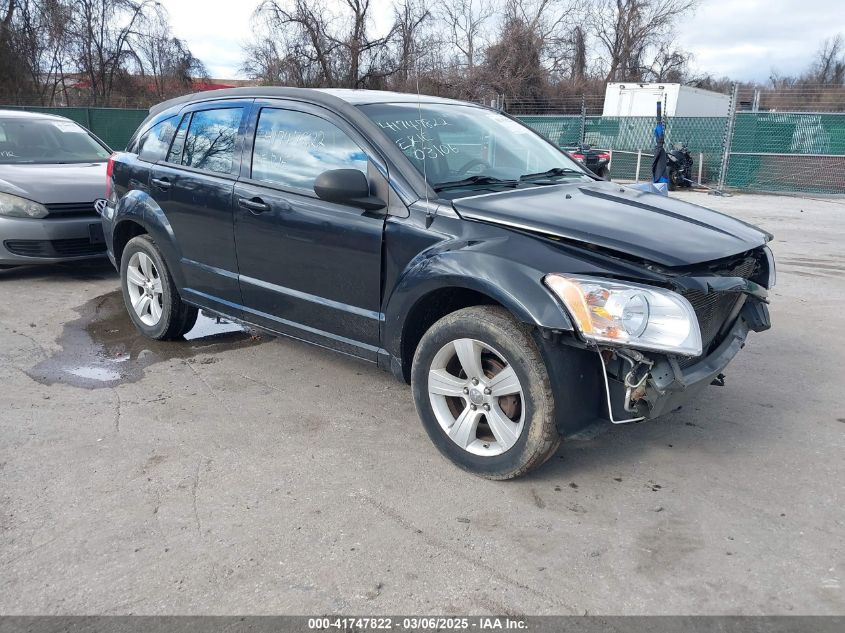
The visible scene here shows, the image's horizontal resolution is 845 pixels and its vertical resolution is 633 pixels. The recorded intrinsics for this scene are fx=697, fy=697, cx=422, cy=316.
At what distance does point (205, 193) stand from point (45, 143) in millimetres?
5020

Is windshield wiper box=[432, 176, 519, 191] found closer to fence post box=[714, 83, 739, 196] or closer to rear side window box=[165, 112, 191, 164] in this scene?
rear side window box=[165, 112, 191, 164]

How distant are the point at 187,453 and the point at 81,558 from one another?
894 millimetres

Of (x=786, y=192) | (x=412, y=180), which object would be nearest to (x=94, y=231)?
(x=412, y=180)

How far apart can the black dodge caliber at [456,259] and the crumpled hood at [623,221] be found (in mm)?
16

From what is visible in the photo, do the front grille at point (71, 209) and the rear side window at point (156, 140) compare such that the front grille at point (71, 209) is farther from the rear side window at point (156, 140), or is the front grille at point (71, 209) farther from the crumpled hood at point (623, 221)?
the crumpled hood at point (623, 221)

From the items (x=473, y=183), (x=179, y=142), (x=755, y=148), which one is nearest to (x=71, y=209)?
(x=179, y=142)

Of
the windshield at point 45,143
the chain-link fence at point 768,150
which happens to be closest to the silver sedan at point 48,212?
the windshield at point 45,143

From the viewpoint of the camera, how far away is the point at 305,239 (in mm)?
3977

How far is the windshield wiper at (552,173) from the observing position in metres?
4.13

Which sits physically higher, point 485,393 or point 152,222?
point 152,222

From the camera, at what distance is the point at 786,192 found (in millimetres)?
17188

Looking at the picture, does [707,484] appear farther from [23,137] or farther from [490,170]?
[23,137]

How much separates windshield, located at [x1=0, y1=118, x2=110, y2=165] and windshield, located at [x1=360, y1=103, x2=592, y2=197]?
18.9 feet

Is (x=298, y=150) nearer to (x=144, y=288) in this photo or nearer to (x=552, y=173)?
(x=552, y=173)
